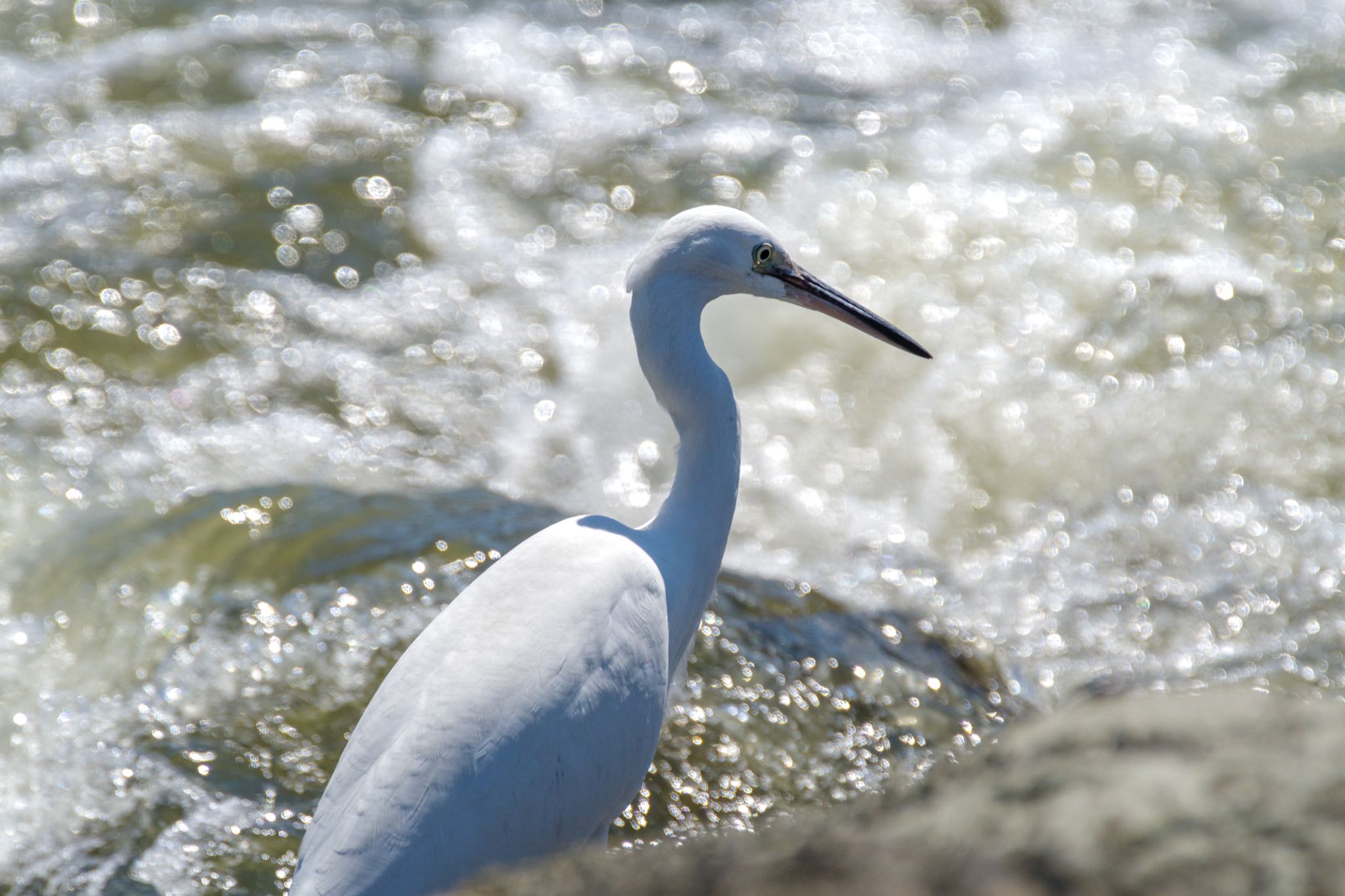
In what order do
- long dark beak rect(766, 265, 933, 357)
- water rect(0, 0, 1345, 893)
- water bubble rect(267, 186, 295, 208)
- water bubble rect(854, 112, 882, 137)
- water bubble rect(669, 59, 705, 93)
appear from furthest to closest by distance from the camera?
water bubble rect(669, 59, 705, 93) → water bubble rect(854, 112, 882, 137) → water bubble rect(267, 186, 295, 208) → water rect(0, 0, 1345, 893) → long dark beak rect(766, 265, 933, 357)

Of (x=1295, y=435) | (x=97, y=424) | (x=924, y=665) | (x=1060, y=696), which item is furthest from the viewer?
(x=1295, y=435)

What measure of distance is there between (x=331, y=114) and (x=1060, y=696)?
247 inches

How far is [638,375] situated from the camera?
663cm

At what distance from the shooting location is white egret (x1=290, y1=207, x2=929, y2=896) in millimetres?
2555

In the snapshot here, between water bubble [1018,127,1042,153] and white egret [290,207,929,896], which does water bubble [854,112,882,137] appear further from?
white egret [290,207,929,896]

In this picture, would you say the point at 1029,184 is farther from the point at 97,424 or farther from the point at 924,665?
the point at 97,424

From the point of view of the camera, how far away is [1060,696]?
4.41 metres

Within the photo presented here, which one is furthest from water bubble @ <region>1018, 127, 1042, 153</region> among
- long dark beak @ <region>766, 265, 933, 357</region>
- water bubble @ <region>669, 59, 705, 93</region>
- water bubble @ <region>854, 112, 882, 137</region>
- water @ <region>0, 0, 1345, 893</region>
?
long dark beak @ <region>766, 265, 933, 357</region>

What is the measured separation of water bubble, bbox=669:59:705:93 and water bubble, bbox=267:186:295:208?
3.16m

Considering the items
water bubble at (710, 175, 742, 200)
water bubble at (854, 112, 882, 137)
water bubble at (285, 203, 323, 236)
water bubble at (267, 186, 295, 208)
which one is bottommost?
water bubble at (285, 203, 323, 236)

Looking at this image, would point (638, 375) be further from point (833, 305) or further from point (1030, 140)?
point (1030, 140)

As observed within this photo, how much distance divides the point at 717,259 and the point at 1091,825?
205 cm

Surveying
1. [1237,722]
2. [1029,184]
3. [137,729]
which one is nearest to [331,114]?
[1029,184]

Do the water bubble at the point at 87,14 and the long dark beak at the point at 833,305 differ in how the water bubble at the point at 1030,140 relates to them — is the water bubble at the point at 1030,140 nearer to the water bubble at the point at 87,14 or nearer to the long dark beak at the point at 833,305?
the long dark beak at the point at 833,305
